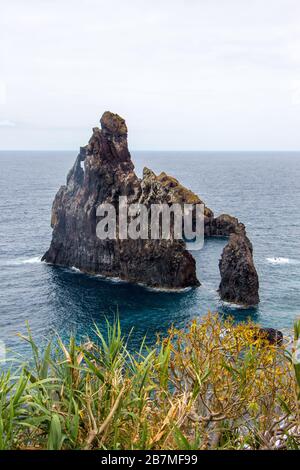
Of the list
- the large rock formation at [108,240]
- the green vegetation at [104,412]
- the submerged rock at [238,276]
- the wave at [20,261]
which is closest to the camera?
the green vegetation at [104,412]

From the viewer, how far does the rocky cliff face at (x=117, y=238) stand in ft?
293

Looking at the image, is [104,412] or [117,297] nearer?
[104,412]

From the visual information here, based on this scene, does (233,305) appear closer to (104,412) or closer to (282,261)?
(282,261)

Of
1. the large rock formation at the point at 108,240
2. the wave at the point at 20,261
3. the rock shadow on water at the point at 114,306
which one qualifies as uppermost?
the large rock formation at the point at 108,240

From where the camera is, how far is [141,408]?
16.3m

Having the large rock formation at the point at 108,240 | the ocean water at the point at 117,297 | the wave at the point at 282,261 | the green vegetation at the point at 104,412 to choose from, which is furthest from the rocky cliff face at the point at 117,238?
the green vegetation at the point at 104,412

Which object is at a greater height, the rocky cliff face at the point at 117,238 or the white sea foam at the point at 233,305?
the rocky cliff face at the point at 117,238

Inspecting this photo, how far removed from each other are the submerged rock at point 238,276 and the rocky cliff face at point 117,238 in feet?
0.55

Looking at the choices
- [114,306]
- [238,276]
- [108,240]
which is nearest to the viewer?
[114,306]

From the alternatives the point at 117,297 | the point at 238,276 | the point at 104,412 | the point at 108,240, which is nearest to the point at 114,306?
the point at 117,297

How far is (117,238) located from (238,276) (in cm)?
2682

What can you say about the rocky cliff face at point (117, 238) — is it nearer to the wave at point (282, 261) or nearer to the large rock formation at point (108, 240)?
the large rock formation at point (108, 240)

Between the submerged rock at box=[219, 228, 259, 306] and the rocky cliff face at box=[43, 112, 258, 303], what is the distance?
169mm

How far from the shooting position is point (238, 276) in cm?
8106
